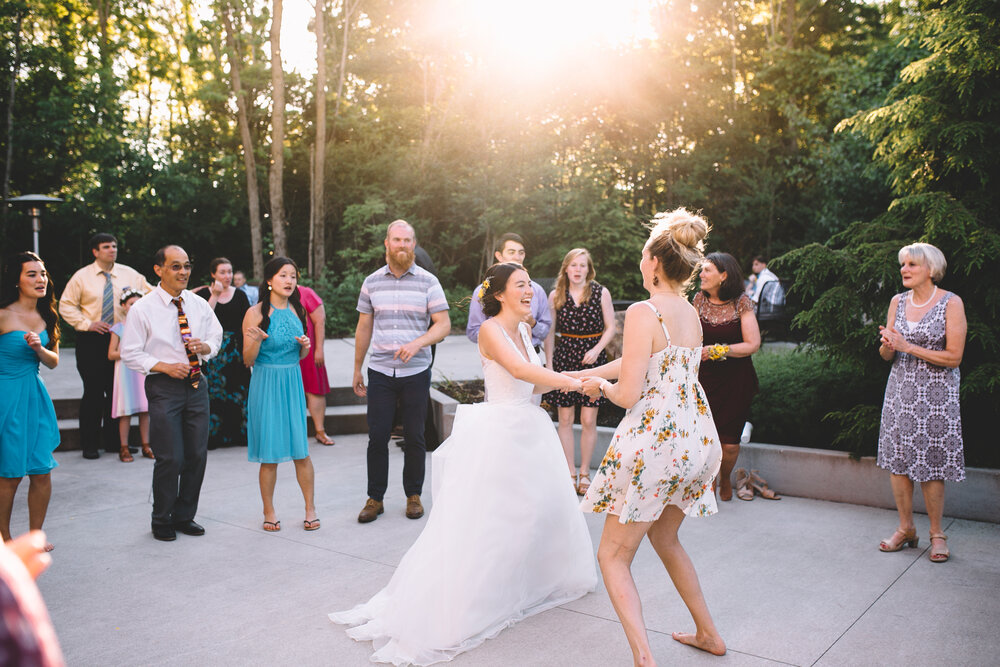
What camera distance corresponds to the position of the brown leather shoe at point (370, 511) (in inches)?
216

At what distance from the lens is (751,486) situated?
6098 mm

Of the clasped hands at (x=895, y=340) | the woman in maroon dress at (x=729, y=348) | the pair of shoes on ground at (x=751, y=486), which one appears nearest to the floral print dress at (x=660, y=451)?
the clasped hands at (x=895, y=340)

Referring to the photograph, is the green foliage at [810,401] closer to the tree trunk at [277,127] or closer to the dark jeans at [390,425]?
the dark jeans at [390,425]

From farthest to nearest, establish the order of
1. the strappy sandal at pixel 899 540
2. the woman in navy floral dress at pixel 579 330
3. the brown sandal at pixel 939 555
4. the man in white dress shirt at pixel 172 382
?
the woman in navy floral dress at pixel 579 330 → the man in white dress shirt at pixel 172 382 → the strappy sandal at pixel 899 540 → the brown sandal at pixel 939 555

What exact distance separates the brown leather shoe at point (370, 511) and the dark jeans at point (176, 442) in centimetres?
117

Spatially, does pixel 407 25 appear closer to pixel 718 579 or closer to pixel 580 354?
pixel 580 354

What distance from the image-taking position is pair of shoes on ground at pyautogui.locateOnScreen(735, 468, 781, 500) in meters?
5.95

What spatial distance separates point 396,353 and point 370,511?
46.3 inches

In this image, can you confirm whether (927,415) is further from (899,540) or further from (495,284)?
(495,284)

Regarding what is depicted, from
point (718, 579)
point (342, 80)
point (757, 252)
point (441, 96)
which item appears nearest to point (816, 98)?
point (757, 252)

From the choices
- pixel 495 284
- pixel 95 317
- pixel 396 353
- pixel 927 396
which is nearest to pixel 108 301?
pixel 95 317

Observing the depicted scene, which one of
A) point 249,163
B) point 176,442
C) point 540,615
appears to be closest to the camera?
point 540,615

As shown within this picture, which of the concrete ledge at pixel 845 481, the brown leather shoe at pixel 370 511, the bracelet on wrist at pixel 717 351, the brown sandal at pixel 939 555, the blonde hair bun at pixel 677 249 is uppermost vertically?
the blonde hair bun at pixel 677 249

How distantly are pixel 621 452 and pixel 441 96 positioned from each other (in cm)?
2416
